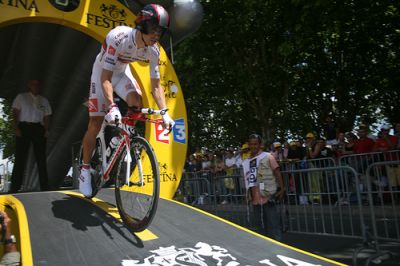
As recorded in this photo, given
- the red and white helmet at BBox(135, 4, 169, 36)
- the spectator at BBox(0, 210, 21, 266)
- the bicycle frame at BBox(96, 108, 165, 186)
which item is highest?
the red and white helmet at BBox(135, 4, 169, 36)

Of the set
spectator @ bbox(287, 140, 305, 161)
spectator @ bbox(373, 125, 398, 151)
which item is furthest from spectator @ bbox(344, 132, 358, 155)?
spectator @ bbox(287, 140, 305, 161)

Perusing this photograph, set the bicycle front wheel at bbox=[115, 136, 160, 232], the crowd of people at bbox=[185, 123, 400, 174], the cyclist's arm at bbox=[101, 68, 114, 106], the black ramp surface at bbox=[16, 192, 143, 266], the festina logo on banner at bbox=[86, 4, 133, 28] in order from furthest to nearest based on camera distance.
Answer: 1. the crowd of people at bbox=[185, 123, 400, 174]
2. the festina logo on banner at bbox=[86, 4, 133, 28]
3. the cyclist's arm at bbox=[101, 68, 114, 106]
4. the bicycle front wheel at bbox=[115, 136, 160, 232]
5. the black ramp surface at bbox=[16, 192, 143, 266]

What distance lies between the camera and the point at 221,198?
877cm

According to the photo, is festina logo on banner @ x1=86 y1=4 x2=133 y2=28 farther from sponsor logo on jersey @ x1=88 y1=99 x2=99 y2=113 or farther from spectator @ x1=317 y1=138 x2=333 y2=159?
spectator @ x1=317 y1=138 x2=333 y2=159

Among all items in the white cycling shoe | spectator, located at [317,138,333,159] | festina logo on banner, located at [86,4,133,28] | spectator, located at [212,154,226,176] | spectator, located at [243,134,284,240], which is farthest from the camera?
spectator, located at [212,154,226,176]

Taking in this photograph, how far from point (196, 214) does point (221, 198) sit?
340cm

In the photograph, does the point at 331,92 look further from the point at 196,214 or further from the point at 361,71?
Answer: the point at 196,214

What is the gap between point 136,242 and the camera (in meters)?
4.27

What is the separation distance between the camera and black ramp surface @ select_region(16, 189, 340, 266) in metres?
3.90

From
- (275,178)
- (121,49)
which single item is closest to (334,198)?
(275,178)

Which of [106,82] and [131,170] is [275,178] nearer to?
[131,170]

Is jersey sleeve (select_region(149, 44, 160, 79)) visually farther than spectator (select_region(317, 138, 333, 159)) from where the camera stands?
No

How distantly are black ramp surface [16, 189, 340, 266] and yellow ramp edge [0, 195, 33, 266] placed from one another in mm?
60

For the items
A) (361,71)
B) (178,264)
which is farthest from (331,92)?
(178,264)
